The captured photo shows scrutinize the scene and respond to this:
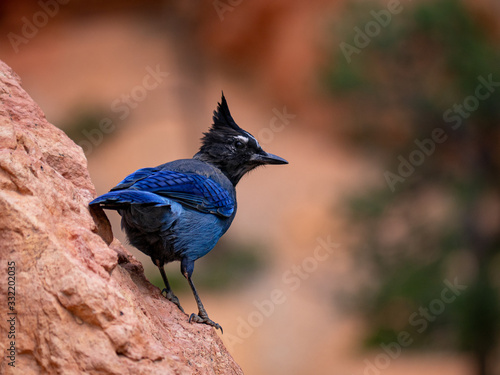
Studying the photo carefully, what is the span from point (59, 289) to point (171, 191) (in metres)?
1.18

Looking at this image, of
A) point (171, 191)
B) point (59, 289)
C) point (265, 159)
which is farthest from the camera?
point (265, 159)

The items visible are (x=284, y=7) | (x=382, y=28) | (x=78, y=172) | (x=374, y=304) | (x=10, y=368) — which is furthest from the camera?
(x=284, y=7)

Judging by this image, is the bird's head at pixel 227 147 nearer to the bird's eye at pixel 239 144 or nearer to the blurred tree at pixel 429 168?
the bird's eye at pixel 239 144

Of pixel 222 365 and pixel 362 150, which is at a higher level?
pixel 362 150

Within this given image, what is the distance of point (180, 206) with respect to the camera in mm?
3910

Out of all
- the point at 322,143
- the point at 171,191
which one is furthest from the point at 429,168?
the point at 171,191

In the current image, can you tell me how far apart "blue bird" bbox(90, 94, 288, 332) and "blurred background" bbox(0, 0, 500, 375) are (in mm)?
6010

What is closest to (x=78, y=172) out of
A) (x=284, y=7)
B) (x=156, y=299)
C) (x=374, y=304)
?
(x=156, y=299)

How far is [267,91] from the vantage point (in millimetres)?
17359

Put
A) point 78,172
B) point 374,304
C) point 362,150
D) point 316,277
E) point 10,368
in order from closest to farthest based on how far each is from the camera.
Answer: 1. point 10,368
2. point 78,172
3. point 374,304
4. point 362,150
5. point 316,277

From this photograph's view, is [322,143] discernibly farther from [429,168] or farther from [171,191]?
[171,191]

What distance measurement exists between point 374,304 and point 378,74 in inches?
132

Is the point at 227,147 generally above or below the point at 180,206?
above

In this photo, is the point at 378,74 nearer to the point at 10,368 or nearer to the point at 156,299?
the point at 156,299
